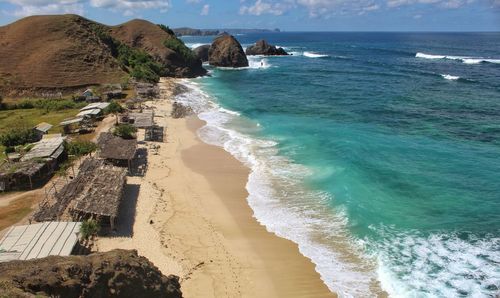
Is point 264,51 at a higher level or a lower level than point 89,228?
higher

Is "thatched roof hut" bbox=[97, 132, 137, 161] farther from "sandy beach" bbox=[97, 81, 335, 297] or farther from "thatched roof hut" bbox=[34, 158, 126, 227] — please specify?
"thatched roof hut" bbox=[34, 158, 126, 227]

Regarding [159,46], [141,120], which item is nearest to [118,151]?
[141,120]

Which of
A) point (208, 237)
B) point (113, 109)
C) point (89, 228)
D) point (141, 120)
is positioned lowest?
point (208, 237)

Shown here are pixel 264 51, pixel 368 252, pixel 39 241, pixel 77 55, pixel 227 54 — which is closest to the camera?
pixel 39 241

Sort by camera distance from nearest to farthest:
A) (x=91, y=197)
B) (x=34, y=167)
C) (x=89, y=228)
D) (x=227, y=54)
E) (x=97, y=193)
Result: (x=89, y=228) → (x=91, y=197) → (x=97, y=193) → (x=34, y=167) → (x=227, y=54)

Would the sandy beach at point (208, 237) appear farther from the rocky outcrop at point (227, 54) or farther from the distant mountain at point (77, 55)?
the rocky outcrop at point (227, 54)

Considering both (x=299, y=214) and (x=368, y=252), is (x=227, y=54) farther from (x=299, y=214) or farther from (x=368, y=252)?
(x=368, y=252)

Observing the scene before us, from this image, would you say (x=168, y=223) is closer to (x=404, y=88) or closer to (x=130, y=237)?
(x=130, y=237)

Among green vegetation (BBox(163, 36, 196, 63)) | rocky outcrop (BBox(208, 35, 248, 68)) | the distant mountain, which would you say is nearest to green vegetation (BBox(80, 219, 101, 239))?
the distant mountain
